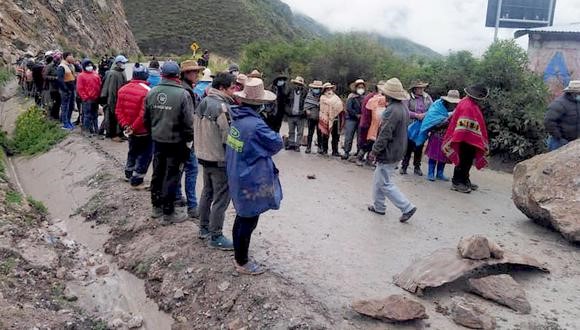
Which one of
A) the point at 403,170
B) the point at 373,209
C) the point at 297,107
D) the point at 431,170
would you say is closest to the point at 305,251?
the point at 373,209

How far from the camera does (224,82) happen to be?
5516mm

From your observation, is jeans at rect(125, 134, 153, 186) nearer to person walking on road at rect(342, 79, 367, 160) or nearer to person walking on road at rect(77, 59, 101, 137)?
person walking on road at rect(77, 59, 101, 137)

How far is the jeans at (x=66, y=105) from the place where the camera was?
12.6 meters

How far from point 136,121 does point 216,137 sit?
8.44ft

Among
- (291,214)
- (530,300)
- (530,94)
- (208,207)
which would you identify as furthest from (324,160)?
(530,300)

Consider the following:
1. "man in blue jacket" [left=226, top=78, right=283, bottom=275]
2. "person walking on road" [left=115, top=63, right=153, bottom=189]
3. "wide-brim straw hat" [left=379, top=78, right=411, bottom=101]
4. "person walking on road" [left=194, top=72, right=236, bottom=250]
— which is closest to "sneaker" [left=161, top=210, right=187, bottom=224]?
"person walking on road" [left=194, top=72, right=236, bottom=250]

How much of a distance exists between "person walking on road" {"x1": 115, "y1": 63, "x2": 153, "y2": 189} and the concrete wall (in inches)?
481

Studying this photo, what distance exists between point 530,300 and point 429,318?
117cm

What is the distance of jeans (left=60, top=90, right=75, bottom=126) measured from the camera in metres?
12.6

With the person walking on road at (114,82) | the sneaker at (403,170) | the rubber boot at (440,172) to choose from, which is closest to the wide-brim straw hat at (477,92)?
the rubber boot at (440,172)

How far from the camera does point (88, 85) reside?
11531 mm

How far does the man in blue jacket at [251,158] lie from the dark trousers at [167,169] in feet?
5.84

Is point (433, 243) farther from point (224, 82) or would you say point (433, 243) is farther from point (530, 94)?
point (530, 94)

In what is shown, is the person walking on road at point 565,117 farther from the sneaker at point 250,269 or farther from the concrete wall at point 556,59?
the concrete wall at point 556,59
